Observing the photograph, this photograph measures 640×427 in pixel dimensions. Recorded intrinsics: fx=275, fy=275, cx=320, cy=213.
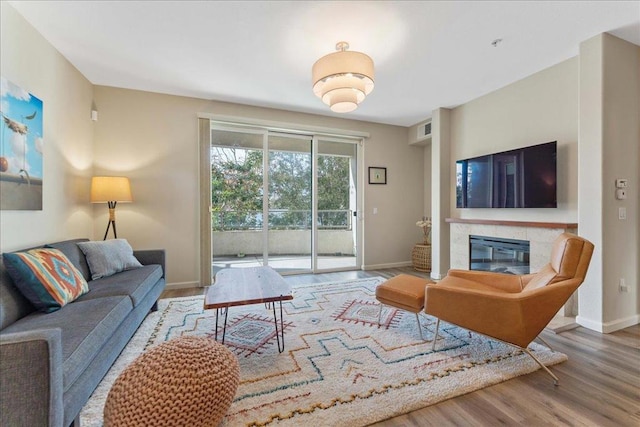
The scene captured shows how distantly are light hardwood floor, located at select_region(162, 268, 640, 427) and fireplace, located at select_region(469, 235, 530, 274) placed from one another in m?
1.28

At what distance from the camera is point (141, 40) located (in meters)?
2.57

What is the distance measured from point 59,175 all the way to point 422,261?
5.09 metres

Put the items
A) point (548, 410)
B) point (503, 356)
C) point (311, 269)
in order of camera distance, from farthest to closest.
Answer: point (311, 269)
point (503, 356)
point (548, 410)

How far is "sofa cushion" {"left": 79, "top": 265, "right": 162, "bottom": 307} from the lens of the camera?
209 centimetres

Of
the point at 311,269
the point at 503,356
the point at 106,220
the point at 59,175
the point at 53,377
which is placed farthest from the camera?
the point at 311,269

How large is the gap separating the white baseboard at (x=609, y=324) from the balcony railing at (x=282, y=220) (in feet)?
10.7

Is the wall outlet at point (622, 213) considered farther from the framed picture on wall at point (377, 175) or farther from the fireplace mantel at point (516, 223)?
the framed picture on wall at point (377, 175)

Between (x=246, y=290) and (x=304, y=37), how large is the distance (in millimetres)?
2260

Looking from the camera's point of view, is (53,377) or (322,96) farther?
(322,96)

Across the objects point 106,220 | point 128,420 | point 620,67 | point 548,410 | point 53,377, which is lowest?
point 548,410

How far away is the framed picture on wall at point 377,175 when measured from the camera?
508 centimetres

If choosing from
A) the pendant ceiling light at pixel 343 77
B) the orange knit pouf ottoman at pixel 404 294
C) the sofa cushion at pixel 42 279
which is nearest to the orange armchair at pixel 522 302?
the orange knit pouf ottoman at pixel 404 294

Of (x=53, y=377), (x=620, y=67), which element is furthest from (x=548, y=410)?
(x=620, y=67)

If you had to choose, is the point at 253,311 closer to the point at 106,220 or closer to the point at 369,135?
the point at 106,220
